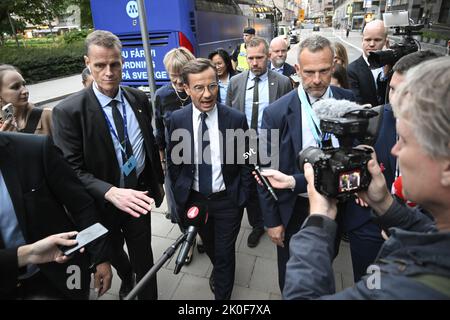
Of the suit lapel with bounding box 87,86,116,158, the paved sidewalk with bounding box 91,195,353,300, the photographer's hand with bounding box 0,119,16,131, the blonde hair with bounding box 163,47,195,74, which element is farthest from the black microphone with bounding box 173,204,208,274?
the blonde hair with bounding box 163,47,195,74

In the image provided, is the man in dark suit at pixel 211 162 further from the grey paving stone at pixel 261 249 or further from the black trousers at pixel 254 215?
the black trousers at pixel 254 215

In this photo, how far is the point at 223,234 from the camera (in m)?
2.60

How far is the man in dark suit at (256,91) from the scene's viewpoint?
3.61m

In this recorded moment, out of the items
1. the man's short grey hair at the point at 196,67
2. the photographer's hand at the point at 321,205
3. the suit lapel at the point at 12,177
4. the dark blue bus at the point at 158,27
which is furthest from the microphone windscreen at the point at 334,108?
the dark blue bus at the point at 158,27

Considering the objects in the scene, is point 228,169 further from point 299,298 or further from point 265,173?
point 299,298

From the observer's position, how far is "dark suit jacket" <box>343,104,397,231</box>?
1.98m

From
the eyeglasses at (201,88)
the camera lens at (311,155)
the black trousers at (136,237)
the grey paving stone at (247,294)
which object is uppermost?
the eyeglasses at (201,88)

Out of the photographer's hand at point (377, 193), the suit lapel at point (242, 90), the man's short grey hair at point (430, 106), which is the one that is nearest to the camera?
the man's short grey hair at point (430, 106)

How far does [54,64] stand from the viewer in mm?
18625

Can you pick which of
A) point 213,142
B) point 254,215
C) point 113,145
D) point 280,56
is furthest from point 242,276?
point 280,56

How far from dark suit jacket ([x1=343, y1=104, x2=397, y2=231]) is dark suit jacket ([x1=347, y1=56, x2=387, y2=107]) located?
1869mm

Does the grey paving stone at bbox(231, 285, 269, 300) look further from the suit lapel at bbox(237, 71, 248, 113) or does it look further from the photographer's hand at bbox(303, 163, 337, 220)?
the suit lapel at bbox(237, 71, 248, 113)

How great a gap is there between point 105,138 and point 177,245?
1324mm

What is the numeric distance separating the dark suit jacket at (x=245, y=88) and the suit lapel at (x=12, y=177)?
8.67 ft
